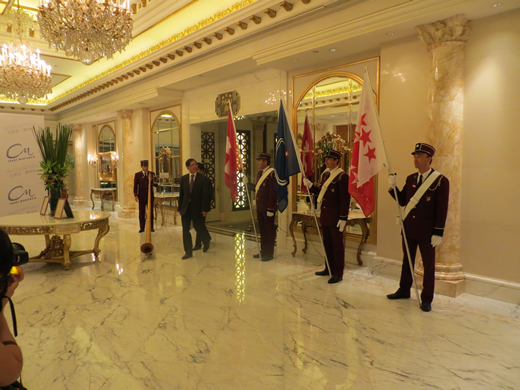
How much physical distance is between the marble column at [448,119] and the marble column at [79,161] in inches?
560

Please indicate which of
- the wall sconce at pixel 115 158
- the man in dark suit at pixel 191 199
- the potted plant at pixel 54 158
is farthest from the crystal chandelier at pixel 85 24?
the wall sconce at pixel 115 158

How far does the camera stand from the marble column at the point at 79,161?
1510 centimetres

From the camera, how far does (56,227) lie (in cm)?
529

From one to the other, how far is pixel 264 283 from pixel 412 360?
7.42ft

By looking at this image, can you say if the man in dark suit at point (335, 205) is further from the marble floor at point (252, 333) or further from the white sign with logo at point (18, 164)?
the white sign with logo at point (18, 164)

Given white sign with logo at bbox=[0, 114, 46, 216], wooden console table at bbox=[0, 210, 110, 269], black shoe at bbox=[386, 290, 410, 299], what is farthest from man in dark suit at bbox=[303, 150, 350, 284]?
white sign with logo at bbox=[0, 114, 46, 216]

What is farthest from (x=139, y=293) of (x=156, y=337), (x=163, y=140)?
(x=163, y=140)

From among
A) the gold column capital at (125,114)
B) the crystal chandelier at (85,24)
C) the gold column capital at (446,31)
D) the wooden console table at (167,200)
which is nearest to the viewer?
the gold column capital at (446,31)

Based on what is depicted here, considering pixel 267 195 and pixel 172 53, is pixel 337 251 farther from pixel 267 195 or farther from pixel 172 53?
pixel 172 53

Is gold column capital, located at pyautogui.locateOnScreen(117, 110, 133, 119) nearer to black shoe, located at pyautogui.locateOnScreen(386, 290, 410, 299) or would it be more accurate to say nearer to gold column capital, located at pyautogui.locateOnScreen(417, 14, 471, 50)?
gold column capital, located at pyautogui.locateOnScreen(417, 14, 471, 50)

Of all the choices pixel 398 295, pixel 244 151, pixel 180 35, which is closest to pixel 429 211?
pixel 398 295

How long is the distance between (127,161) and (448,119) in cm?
949

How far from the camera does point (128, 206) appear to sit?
11398 mm

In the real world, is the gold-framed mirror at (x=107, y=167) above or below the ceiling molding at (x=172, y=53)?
below
